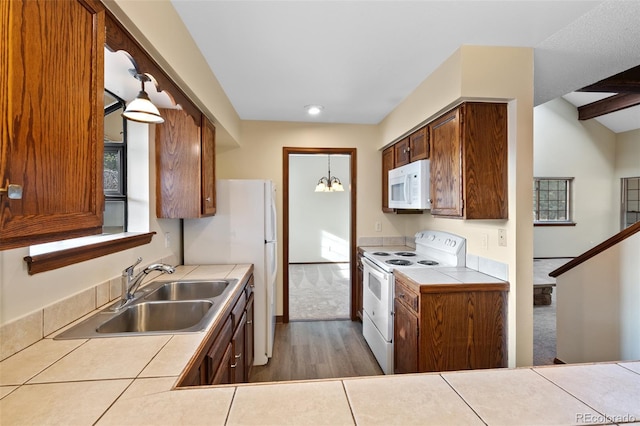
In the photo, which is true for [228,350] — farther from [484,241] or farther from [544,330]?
[544,330]

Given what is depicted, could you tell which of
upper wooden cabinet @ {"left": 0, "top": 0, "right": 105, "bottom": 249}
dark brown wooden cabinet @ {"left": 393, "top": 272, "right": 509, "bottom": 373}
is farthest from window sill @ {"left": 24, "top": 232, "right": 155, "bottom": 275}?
dark brown wooden cabinet @ {"left": 393, "top": 272, "right": 509, "bottom": 373}

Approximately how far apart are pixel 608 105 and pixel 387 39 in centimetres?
611

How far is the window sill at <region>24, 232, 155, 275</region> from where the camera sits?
1.08 m

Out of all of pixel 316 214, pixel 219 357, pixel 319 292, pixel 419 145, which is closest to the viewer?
pixel 219 357

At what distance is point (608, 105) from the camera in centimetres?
532

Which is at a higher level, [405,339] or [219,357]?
[219,357]

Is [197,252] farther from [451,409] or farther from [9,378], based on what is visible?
[451,409]

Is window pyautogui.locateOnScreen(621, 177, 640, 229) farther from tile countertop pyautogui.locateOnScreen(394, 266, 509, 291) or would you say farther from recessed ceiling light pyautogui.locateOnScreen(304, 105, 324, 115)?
recessed ceiling light pyautogui.locateOnScreen(304, 105, 324, 115)

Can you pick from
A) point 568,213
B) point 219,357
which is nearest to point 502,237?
point 219,357

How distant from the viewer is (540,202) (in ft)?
20.2

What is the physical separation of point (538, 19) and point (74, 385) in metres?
2.55

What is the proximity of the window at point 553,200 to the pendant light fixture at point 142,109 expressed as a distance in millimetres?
7134

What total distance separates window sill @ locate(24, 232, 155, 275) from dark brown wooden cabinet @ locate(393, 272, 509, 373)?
1.81 metres

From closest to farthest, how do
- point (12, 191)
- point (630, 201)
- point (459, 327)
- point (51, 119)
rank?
point (12, 191), point (51, 119), point (459, 327), point (630, 201)
